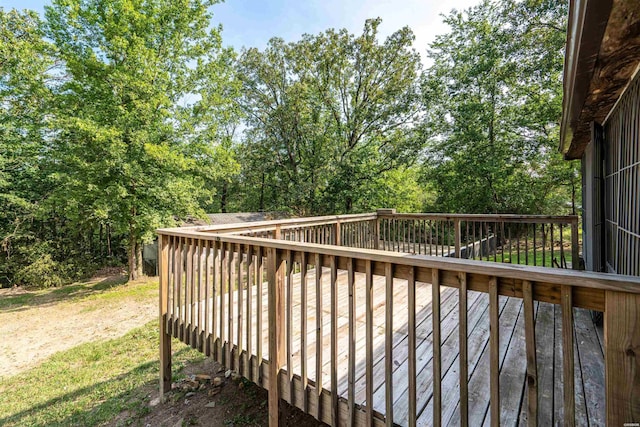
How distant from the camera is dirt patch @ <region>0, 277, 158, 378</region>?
4992mm

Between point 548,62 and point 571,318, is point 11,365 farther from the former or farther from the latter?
point 548,62

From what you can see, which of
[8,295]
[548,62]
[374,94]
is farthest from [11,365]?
[548,62]

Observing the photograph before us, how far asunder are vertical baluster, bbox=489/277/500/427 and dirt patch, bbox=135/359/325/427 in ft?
6.08

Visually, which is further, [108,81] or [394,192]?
[394,192]

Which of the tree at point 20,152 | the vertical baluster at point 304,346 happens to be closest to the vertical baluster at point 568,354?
the vertical baluster at point 304,346

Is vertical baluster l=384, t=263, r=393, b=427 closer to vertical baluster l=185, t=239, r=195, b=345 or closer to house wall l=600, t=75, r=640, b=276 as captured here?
house wall l=600, t=75, r=640, b=276

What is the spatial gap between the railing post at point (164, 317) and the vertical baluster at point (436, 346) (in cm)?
288

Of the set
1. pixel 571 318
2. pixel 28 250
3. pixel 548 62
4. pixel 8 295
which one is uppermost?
pixel 548 62

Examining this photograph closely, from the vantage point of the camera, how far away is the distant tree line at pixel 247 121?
7848 millimetres

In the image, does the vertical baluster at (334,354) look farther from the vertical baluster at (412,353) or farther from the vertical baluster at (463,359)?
the vertical baluster at (463,359)

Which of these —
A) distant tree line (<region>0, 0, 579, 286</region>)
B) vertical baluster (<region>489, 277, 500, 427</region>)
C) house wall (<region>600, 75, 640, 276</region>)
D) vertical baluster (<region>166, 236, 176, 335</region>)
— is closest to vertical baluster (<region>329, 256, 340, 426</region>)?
vertical baluster (<region>489, 277, 500, 427</region>)

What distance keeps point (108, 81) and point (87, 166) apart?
2.45 metres

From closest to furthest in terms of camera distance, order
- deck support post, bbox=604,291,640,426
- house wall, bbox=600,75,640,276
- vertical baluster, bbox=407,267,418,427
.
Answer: deck support post, bbox=604,291,640,426 < vertical baluster, bbox=407,267,418,427 < house wall, bbox=600,75,640,276

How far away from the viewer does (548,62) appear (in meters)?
9.62
